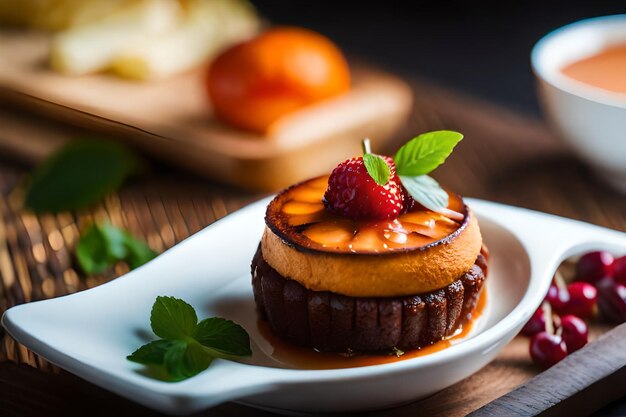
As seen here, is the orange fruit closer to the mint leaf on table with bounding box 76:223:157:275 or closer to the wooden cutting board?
the wooden cutting board

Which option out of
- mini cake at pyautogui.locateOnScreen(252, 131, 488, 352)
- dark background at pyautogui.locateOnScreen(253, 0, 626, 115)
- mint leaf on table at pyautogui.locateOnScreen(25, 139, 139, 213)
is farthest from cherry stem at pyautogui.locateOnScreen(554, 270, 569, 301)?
dark background at pyautogui.locateOnScreen(253, 0, 626, 115)

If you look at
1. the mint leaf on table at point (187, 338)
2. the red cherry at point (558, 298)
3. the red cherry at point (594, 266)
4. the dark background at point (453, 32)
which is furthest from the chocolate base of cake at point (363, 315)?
the dark background at point (453, 32)

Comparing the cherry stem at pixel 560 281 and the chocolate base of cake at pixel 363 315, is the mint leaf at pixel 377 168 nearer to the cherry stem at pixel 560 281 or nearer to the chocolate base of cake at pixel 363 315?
the chocolate base of cake at pixel 363 315

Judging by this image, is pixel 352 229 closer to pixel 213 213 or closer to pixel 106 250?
pixel 106 250

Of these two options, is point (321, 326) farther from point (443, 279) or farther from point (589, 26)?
point (589, 26)

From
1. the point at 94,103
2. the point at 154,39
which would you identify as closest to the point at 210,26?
the point at 154,39
